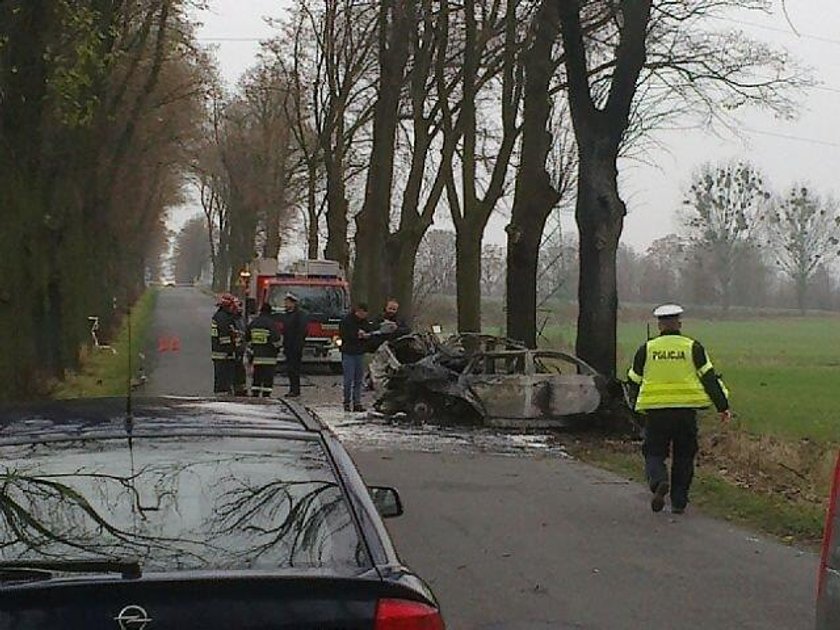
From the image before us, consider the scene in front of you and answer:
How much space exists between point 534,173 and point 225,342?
5.58 metres

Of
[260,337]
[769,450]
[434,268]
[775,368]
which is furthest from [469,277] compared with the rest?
[434,268]

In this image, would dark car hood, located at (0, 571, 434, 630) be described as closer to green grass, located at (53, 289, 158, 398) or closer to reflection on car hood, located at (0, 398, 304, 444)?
reflection on car hood, located at (0, 398, 304, 444)

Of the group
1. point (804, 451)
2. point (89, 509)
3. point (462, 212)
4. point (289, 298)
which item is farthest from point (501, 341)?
point (89, 509)

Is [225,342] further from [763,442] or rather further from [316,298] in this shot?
[316,298]

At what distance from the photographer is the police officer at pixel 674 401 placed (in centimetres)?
1177

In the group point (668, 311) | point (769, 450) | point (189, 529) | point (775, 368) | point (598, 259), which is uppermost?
point (598, 259)

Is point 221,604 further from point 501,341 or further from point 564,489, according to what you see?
point 501,341

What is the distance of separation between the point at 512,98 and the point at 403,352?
9.41 meters

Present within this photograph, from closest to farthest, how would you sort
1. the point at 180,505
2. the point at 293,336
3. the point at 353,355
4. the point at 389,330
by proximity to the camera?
the point at 180,505 → the point at 353,355 → the point at 293,336 → the point at 389,330

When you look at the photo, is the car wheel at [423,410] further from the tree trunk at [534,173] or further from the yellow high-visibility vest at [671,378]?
the yellow high-visibility vest at [671,378]

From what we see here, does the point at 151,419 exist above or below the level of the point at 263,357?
above

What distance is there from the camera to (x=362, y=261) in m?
35.8

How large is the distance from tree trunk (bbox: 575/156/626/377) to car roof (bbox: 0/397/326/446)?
47.6ft

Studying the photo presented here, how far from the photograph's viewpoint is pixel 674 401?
1178 centimetres
